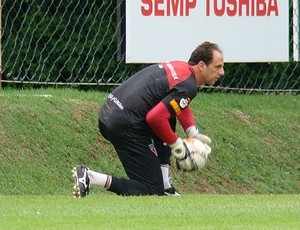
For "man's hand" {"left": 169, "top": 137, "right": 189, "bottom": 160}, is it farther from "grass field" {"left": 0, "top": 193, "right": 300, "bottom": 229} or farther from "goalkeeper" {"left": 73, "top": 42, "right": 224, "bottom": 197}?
"grass field" {"left": 0, "top": 193, "right": 300, "bottom": 229}

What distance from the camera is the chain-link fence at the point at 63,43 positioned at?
1519 centimetres

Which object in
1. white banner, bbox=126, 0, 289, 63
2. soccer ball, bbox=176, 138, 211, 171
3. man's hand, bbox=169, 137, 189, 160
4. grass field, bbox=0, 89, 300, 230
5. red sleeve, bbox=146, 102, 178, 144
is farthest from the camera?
white banner, bbox=126, 0, 289, 63

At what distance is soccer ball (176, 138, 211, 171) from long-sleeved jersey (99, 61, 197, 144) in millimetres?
228

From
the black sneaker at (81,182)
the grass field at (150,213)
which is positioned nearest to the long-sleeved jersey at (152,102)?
the black sneaker at (81,182)

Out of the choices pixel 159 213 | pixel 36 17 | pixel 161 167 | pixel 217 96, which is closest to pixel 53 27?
pixel 36 17

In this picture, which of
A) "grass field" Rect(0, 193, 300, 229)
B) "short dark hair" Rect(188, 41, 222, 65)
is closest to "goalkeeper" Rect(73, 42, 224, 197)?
"short dark hair" Rect(188, 41, 222, 65)

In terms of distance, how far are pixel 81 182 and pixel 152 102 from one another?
96 centimetres

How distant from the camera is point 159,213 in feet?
31.1

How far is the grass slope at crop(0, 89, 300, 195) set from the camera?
516 inches

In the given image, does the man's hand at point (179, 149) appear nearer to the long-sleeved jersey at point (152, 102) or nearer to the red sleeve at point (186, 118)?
the long-sleeved jersey at point (152, 102)

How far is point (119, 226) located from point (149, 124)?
2530 mm

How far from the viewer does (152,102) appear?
11.3 meters

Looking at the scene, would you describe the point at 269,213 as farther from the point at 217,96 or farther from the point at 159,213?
the point at 217,96

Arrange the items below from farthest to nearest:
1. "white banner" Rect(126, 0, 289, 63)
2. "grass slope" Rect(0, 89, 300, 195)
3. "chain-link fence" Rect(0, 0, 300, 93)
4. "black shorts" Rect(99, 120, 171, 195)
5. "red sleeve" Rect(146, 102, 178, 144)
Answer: "chain-link fence" Rect(0, 0, 300, 93) → "white banner" Rect(126, 0, 289, 63) → "grass slope" Rect(0, 89, 300, 195) → "black shorts" Rect(99, 120, 171, 195) → "red sleeve" Rect(146, 102, 178, 144)
